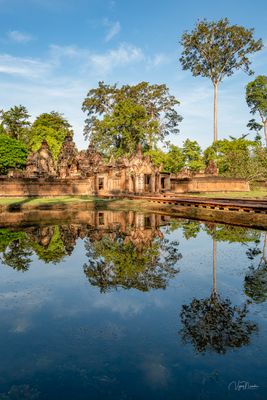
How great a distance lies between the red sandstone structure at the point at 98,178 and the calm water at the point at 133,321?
80.4ft

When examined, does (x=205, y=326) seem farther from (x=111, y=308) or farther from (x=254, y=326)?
(x=111, y=308)

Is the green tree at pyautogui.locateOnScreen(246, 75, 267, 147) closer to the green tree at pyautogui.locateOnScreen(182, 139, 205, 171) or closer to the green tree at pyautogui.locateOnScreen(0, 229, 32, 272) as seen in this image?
the green tree at pyautogui.locateOnScreen(182, 139, 205, 171)

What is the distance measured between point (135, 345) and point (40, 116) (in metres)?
72.6

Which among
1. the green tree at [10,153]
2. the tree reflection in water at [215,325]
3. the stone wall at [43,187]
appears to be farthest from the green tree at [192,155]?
the tree reflection in water at [215,325]

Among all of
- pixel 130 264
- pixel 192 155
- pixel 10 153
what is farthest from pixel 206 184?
pixel 130 264

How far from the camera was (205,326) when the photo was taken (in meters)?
5.60

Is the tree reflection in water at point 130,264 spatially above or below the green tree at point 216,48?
below

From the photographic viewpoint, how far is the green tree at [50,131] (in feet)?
201

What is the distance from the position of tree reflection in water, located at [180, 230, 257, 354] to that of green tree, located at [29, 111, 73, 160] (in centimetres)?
5414

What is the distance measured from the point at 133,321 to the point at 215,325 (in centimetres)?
147

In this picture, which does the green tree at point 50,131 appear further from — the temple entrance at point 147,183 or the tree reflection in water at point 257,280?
the tree reflection in water at point 257,280

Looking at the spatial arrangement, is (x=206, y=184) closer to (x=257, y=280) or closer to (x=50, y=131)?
(x=50, y=131)

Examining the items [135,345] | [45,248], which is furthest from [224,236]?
[135,345]

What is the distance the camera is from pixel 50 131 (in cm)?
6381
